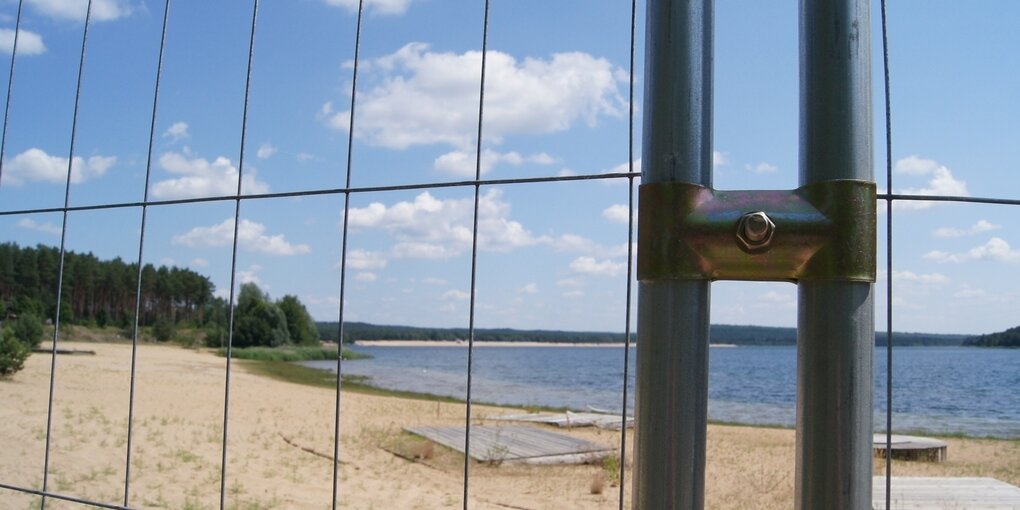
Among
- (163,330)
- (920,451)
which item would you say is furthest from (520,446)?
(163,330)

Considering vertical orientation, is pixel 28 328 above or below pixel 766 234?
below

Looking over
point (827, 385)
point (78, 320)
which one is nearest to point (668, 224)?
point (827, 385)

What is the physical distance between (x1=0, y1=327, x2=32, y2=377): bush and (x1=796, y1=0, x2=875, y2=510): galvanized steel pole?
1721 centimetres

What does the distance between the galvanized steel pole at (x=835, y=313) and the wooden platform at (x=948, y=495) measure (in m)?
5.03

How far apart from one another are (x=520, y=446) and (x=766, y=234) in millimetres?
10347

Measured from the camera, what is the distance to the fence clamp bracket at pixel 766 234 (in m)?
0.86

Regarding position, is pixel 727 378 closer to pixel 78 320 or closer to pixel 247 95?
pixel 78 320

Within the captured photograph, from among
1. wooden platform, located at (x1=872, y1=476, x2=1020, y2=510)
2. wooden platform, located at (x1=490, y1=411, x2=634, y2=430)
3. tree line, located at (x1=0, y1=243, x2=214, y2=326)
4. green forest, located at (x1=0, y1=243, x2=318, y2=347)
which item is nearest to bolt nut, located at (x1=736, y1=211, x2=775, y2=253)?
tree line, located at (x1=0, y1=243, x2=214, y2=326)

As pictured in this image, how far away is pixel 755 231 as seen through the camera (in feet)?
2.80

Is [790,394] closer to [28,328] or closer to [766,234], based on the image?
[28,328]

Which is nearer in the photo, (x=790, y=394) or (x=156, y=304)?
(x=790, y=394)

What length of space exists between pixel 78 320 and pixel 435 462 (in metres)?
27.7

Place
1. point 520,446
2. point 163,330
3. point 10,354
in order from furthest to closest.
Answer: point 163,330 → point 10,354 → point 520,446

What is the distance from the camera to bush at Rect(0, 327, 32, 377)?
14784mm
